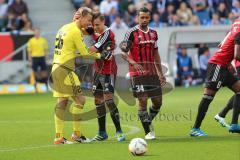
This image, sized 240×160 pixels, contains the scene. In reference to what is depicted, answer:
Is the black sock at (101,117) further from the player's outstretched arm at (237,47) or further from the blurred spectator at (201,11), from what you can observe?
the blurred spectator at (201,11)

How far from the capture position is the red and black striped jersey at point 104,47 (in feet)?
42.2

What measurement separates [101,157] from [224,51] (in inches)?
134

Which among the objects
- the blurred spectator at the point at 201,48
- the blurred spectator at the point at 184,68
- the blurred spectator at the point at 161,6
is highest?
the blurred spectator at the point at 161,6

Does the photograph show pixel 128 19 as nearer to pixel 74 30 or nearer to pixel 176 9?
pixel 176 9

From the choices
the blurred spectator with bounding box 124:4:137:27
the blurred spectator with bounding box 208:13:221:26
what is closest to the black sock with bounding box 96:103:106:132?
the blurred spectator with bounding box 124:4:137:27

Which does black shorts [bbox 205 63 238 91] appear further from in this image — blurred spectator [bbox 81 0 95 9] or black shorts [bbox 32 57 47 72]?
blurred spectator [bbox 81 0 95 9]

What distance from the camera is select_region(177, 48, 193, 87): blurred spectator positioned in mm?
27609

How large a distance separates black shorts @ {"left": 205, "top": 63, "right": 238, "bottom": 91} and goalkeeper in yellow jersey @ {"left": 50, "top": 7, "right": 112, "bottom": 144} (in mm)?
1874

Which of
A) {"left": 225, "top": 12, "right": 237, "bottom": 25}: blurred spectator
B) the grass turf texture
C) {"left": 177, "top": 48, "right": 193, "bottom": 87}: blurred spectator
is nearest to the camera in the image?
the grass turf texture

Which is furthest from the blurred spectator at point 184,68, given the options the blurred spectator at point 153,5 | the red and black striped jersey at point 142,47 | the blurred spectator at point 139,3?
the red and black striped jersey at point 142,47

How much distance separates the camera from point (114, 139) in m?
13.2

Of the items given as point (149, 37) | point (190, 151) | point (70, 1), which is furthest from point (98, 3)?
point (190, 151)

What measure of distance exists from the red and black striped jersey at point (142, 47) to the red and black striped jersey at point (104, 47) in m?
0.30

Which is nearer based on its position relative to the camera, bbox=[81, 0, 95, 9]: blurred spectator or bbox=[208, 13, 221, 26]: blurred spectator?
bbox=[81, 0, 95, 9]: blurred spectator
